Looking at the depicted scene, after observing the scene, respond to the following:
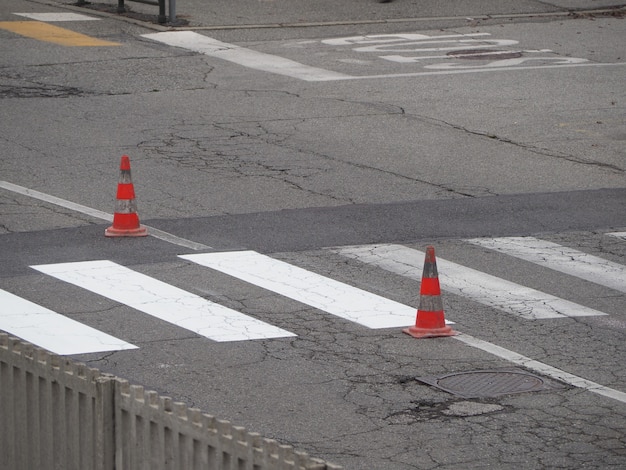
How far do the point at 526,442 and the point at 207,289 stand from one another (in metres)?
3.80

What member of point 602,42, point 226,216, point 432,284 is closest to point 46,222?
→ point 226,216

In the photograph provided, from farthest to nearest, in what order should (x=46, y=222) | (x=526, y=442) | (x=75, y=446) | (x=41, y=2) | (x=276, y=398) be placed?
(x=41, y=2), (x=46, y=222), (x=276, y=398), (x=526, y=442), (x=75, y=446)

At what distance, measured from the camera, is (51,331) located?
9.27m

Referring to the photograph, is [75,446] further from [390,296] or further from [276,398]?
[390,296]

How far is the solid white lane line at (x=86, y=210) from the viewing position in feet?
38.9

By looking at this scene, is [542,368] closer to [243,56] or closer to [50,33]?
[243,56]

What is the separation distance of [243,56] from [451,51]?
13.1ft

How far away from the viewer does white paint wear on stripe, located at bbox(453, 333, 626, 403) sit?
325 inches

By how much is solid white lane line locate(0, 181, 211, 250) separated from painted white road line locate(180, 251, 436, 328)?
1.31 feet

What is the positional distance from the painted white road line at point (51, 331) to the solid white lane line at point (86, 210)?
7.11 ft

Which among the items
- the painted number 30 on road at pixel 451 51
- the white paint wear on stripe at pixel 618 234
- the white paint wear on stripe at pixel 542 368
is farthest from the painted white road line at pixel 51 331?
the painted number 30 on road at pixel 451 51

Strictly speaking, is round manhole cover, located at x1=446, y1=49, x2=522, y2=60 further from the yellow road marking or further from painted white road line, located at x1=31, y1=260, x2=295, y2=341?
painted white road line, located at x1=31, y1=260, x2=295, y2=341

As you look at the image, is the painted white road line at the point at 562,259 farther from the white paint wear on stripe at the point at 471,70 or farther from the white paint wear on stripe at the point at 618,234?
the white paint wear on stripe at the point at 471,70

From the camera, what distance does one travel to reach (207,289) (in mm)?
10461
